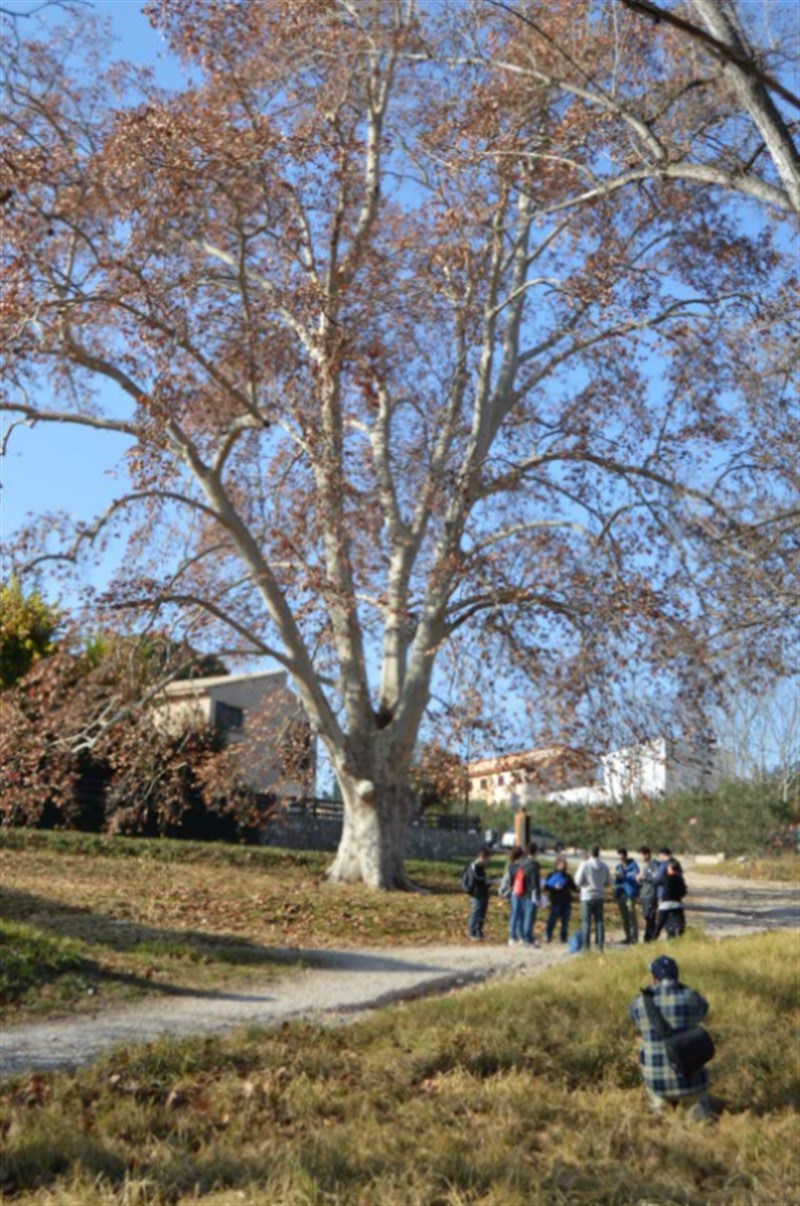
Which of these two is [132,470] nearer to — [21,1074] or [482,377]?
[482,377]

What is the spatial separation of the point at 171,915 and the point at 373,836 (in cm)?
663

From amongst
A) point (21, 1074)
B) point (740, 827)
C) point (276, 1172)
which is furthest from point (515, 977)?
point (740, 827)

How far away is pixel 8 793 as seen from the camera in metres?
21.2

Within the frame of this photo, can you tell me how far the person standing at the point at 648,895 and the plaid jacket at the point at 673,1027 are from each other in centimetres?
1093

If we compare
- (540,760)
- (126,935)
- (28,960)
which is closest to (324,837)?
(540,760)

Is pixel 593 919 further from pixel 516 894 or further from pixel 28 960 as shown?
pixel 28 960

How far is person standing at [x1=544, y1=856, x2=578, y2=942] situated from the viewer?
1995 cm

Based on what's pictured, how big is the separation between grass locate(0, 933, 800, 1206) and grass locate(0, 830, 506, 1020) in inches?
121

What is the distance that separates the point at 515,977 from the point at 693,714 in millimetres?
7370

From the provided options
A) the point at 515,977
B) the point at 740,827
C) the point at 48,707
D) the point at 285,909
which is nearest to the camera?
the point at 515,977

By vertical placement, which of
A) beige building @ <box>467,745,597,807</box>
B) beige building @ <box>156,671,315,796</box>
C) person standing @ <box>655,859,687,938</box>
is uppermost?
beige building @ <box>156,671,315,796</box>

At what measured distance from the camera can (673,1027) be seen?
8641mm

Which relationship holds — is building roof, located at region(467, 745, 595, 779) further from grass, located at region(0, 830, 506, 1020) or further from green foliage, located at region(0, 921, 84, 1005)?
green foliage, located at region(0, 921, 84, 1005)

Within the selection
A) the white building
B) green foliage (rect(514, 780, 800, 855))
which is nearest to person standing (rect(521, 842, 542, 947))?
the white building
